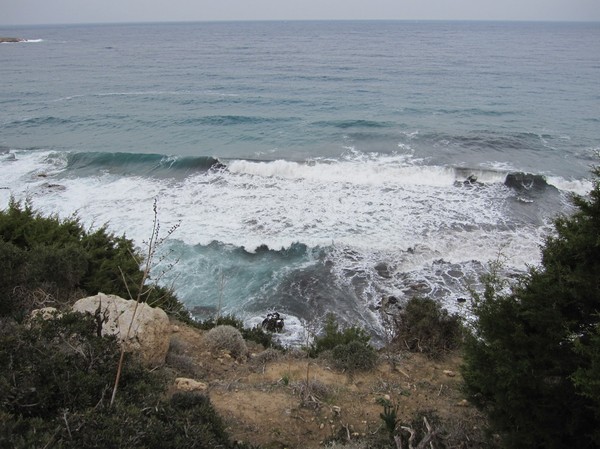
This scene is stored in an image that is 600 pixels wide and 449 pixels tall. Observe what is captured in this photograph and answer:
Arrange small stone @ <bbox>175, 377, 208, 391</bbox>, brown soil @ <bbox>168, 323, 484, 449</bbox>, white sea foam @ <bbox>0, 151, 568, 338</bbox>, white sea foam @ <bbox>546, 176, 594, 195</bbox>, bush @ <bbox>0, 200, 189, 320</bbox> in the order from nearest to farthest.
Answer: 1. brown soil @ <bbox>168, 323, 484, 449</bbox>
2. small stone @ <bbox>175, 377, 208, 391</bbox>
3. bush @ <bbox>0, 200, 189, 320</bbox>
4. white sea foam @ <bbox>0, 151, 568, 338</bbox>
5. white sea foam @ <bbox>546, 176, 594, 195</bbox>

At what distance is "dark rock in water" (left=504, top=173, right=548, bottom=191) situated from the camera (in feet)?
73.8

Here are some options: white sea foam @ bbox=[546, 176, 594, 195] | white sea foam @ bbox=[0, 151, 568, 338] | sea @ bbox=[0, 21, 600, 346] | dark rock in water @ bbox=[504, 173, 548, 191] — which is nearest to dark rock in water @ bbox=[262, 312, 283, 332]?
sea @ bbox=[0, 21, 600, 346]

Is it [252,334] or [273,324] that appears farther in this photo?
[273,324]

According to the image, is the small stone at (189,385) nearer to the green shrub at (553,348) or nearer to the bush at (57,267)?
the bush at (57,267)

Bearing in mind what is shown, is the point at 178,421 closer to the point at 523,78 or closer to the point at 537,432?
the point at 537,432

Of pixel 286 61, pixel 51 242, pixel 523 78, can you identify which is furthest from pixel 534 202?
pixel 286 61

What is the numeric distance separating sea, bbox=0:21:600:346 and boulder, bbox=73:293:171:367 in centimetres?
98

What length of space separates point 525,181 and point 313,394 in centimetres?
1991

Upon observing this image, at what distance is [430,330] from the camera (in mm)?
9750

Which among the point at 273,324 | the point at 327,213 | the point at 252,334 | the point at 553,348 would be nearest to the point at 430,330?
the point at 252,334

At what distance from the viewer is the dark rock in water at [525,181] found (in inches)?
885

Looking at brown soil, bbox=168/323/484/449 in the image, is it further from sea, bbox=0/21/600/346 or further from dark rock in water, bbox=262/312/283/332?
dark rock in water, bbox=262/312/283/332

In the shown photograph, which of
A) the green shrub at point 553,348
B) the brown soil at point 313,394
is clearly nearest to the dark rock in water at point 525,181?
the brown soil at point 313,394

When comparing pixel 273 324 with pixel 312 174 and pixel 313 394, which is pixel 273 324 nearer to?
pixel 313 394
